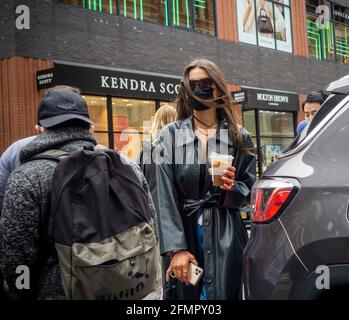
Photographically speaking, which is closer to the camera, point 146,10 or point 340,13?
point 146,10

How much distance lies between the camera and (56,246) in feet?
7.88

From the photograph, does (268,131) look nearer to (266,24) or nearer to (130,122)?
(266,24)

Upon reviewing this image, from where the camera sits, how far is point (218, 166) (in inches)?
129

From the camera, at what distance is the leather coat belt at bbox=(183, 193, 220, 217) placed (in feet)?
11.3

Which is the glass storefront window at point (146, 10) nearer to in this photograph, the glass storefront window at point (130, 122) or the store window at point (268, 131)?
the glass storefront window at point (130, 122)

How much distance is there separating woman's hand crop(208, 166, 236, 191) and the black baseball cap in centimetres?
99

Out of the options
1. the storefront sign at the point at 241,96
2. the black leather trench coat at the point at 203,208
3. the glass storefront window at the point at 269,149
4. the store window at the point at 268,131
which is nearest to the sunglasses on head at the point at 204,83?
the black leather trench coat at the point at 203,208

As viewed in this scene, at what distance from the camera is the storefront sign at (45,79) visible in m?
12.3

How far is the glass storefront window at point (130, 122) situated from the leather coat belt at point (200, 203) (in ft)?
34.6

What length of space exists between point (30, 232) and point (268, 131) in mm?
18255

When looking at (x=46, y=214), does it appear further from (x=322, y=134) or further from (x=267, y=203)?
(x=322, y=134)

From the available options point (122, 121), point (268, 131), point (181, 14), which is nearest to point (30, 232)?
point (122, 121)
